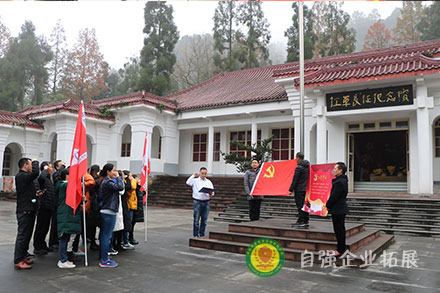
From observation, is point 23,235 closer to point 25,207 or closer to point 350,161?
point 25,207

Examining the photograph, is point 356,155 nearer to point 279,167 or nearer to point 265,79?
point 265,79

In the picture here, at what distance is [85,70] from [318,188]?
31.3 m

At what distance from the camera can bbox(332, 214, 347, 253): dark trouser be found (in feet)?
16.8

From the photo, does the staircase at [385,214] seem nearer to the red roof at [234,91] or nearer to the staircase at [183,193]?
the staircase at [183,193]

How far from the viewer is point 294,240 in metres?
5.87

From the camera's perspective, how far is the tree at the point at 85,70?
32.8 meters

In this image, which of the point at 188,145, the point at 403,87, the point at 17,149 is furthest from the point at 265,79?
the point at 17,149

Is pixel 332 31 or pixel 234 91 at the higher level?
pixel 332 31

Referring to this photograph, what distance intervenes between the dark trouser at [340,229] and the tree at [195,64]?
28.2m

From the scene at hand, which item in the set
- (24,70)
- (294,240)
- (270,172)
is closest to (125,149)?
(270,172)

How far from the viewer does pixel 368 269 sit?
488 centimetres

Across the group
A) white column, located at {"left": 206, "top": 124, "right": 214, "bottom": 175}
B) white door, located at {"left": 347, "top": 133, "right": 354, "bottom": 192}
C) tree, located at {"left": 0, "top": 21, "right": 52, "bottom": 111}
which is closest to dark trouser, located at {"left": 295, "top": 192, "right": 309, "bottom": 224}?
white door, located at {"left": 347, "top": 133, "right": 354, "bottom": 192}

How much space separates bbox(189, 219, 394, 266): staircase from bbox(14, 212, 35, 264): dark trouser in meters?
2.76

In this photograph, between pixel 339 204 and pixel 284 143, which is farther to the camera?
pixel 284 143
